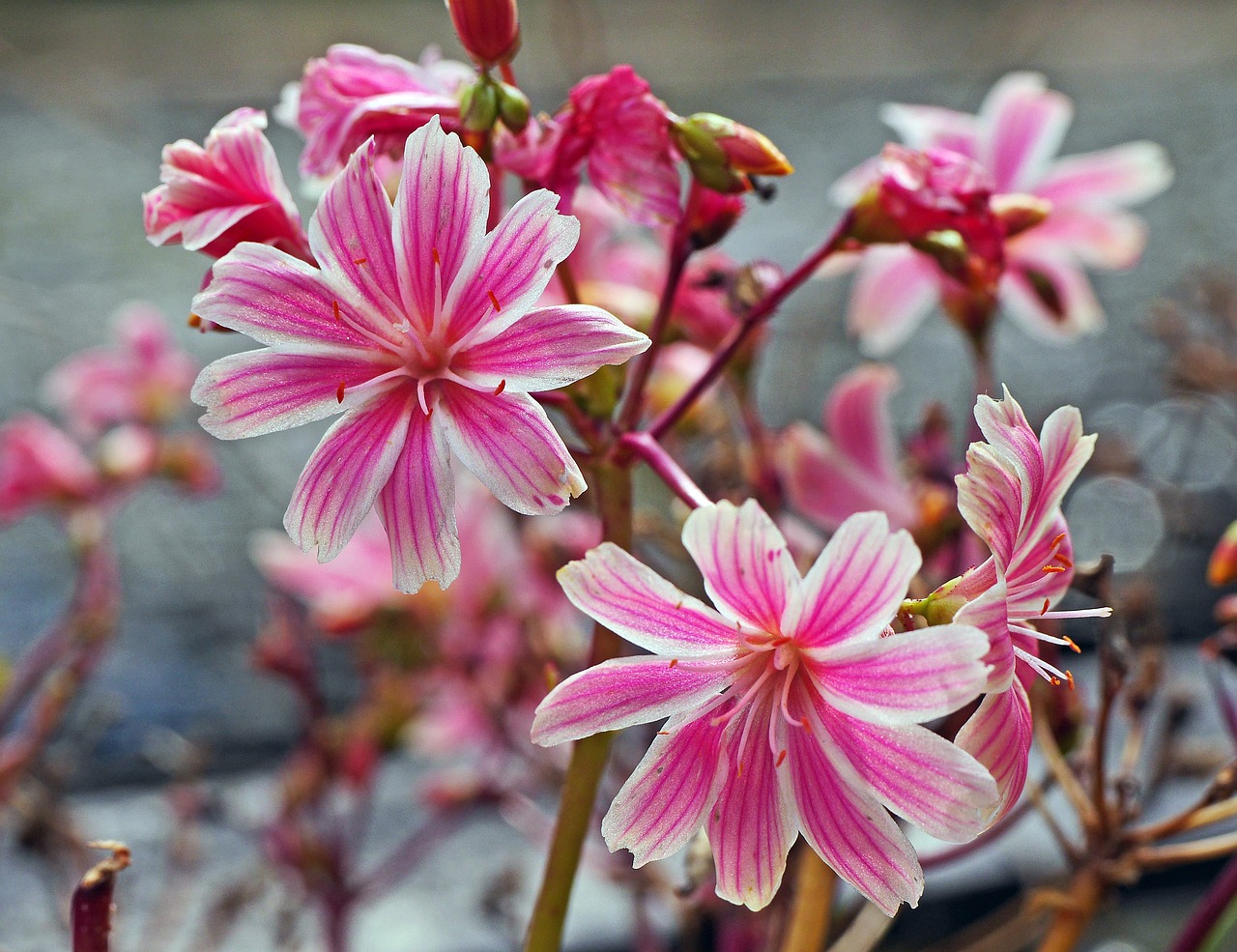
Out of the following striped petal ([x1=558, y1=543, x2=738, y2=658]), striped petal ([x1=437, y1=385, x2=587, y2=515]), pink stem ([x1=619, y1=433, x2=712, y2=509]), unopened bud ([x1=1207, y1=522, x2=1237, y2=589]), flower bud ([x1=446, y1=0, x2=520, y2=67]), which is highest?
flower bud ([x1=446, y1=0, x2=520, y2=67])

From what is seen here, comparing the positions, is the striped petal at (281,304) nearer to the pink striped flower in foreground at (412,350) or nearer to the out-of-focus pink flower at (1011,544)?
the pink striped flower in foreground at (412,350)

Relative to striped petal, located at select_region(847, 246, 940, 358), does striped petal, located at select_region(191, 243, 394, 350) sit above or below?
above

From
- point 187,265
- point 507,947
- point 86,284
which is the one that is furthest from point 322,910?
point 187,265

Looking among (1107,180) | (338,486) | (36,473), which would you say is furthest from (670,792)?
(36,473)

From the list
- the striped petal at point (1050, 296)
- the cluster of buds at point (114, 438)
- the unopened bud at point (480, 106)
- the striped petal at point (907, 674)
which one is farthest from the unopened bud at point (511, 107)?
the cluster of buds at point (114, 438)

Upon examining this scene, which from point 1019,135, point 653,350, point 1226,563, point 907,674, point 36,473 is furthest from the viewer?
point 36,473

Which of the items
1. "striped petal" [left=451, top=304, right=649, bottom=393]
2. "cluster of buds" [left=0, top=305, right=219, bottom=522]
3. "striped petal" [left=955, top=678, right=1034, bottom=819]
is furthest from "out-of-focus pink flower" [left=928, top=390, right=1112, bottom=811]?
"cluster of buds" [left=0, top=305, right=219, bottom=522]

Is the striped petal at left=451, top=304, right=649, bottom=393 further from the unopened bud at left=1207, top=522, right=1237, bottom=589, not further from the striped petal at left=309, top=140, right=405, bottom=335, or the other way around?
the unopened bud at left=1207, top=522, right=1237, bottom=589

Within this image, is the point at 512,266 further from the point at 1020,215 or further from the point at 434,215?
the point at 1020,215
